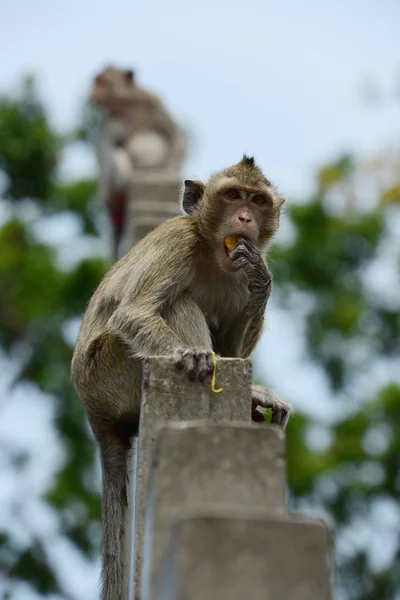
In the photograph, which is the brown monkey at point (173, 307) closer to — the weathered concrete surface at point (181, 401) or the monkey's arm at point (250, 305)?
the monkey's arm at point (250, 305)

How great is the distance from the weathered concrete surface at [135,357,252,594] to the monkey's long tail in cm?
62

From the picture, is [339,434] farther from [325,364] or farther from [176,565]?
[176,565]

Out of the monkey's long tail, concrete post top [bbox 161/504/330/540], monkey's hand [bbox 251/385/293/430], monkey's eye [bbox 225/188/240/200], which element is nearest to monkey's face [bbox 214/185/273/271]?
monkey's eye [bbox 225/188/240/200]

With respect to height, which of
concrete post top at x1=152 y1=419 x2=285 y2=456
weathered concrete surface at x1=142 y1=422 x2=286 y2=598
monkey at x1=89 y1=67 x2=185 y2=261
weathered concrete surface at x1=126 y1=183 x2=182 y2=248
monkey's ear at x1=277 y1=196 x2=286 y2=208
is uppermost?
monkey at x1=89 y1=67 x2=185 y2=261

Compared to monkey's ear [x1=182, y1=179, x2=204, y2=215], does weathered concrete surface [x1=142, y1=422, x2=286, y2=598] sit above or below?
below

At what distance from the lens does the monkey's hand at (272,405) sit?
6508 millimetres

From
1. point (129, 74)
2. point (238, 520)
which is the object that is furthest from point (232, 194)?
point (129, 74)

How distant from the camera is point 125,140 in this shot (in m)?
14.5

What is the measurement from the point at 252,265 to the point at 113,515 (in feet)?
5.20

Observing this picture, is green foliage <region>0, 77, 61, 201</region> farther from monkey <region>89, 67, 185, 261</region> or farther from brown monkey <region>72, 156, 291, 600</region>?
brown monkey <region>72, 156, 291, 600</region>

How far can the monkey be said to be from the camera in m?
13.1

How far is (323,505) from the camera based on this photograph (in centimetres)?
1819

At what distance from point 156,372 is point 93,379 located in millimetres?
1149

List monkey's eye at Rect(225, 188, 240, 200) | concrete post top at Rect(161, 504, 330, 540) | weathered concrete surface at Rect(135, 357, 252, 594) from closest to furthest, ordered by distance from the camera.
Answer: concrete post top at Rect(161, 504, 330, 540) → weathered concrete surface at Rect(135, 357, 252, 594) → monkey's eye at Rect(225, 188, 240, 200)
